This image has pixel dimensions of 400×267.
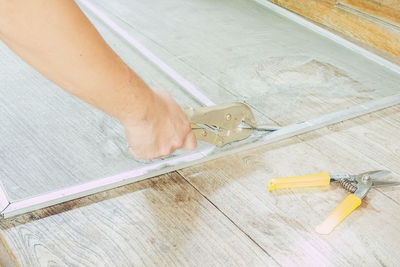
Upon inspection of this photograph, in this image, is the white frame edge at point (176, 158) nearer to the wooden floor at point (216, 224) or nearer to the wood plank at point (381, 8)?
the wooden floor at point (216, 224)

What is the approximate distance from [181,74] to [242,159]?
51 cm

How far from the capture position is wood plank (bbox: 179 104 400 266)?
2.90ft

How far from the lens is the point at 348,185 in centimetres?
101

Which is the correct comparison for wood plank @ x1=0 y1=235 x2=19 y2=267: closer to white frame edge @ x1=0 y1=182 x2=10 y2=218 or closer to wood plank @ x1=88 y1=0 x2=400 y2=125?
white frame edge @ x1=0 y1=182 x2=10 y2=218

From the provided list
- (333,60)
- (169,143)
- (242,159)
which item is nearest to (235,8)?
(333,60)

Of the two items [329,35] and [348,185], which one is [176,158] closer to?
[348,185]

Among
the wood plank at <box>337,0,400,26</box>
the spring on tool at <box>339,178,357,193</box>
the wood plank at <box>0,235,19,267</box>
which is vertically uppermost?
the wood plank at <box>337,0,400,26</box>

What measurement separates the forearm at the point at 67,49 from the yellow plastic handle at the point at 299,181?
457mm

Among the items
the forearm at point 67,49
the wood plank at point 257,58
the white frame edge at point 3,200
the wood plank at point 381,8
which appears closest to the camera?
the forearm at point 67,49

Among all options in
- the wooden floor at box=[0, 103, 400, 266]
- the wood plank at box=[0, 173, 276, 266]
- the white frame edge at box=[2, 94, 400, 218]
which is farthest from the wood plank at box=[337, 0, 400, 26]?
the wood plank at box=[0, 173, 276, 266]

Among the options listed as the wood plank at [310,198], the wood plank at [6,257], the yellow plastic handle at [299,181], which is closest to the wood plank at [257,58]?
the wood plank at [310,198]

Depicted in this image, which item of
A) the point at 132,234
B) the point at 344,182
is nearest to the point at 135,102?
the point at 132,234

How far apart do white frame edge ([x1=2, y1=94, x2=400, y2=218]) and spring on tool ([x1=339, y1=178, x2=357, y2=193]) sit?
238 millimetres

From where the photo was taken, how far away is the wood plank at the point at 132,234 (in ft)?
2.73
